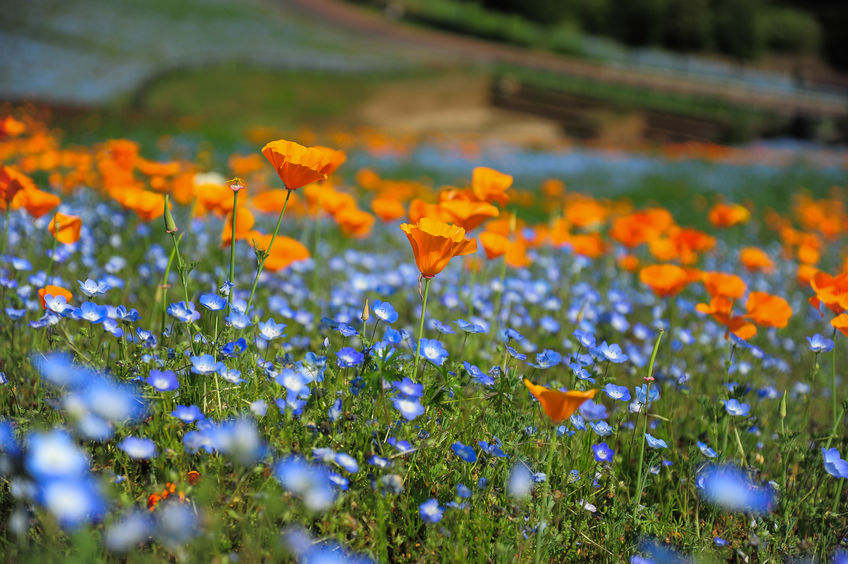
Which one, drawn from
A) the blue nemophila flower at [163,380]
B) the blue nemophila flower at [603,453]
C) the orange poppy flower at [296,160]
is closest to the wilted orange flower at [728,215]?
the blue nemophila flower at [603,453]

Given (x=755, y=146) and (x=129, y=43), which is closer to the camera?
(x=129, y=43)

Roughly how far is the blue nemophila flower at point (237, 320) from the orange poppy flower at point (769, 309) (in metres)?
1.37

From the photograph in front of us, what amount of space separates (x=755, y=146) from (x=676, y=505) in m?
16.5

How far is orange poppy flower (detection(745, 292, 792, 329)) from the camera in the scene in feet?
5.77

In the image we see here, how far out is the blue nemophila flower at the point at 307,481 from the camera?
3.64 ft

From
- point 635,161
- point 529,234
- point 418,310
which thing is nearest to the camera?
point 418,310

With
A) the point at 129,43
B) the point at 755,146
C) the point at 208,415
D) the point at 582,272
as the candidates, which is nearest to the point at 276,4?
the point at 129,43

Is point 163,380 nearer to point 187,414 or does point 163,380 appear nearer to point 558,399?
point 187,414

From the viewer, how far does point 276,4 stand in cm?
1723

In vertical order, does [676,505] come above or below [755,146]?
above

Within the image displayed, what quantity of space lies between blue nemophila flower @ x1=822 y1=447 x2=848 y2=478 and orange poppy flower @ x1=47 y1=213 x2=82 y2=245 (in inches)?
80.2

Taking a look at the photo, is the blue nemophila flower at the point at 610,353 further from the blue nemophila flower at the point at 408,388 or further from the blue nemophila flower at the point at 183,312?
the blue nemophila flower at the point at 183,312

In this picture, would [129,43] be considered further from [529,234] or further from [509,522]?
[509,522]

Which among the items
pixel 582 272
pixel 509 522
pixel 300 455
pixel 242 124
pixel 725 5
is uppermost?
pixel 725 5
